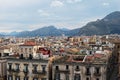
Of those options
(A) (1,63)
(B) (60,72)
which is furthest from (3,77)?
(B) (60,72)

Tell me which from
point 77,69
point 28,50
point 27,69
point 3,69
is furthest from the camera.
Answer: point 3,69

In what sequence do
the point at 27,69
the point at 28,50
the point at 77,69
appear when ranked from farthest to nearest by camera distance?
the point at 28,50
the point at 27,69
the point at 77,69

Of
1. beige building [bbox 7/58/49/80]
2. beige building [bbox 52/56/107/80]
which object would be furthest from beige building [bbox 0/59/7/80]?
beige building [bbox 52/56/107/80]

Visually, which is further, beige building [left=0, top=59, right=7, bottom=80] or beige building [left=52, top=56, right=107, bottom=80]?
beige building [left=0, top=59, right=7, bottom=80]

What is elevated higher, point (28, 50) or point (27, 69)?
point (28, 50)

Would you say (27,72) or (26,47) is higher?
(26,47)

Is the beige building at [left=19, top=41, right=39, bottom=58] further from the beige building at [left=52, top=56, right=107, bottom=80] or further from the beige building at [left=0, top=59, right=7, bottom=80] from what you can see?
the beige building at [left=52, top=56, right=107, bottom=80]

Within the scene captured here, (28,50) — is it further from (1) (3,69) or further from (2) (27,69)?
(1) (3,69)

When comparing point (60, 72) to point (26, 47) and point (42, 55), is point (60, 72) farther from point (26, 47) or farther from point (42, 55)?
point (26, 47)

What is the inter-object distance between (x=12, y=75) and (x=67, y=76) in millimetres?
15086

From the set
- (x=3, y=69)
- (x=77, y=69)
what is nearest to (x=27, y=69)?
(x=3, y=69)

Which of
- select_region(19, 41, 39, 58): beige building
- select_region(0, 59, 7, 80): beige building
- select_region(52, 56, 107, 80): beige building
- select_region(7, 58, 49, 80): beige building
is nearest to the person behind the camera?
select_region(52, 56, 107, 80): beige building

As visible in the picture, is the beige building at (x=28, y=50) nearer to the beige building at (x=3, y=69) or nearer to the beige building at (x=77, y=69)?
the beige building at (x=3, y=69)

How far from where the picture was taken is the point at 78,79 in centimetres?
7894
